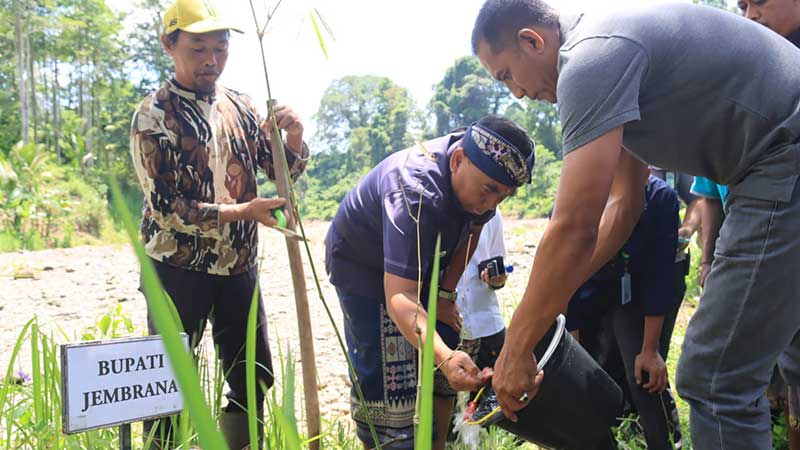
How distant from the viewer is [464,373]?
150cm

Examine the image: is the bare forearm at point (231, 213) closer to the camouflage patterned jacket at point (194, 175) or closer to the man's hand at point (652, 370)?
the camouflage patterned jacket at point (194, 175)

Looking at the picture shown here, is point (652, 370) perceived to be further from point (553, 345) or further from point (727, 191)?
point (553, 345)

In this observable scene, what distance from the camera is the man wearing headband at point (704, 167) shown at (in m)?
1.33

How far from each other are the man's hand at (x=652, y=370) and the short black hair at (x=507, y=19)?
128 cm

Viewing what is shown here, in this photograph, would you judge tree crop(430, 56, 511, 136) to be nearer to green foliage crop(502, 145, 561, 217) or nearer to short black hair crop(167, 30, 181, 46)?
green foliage crop(502, 145, 561, 217)

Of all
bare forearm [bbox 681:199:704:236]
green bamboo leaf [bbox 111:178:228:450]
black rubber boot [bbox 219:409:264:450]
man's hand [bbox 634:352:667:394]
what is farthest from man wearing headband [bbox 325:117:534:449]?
bare forearm [bbox 681:199:704:236]

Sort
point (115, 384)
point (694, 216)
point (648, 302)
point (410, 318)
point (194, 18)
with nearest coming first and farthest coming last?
point (115, 384) < point (410, 318) < point (194, 18) < point (648, 302) < point (694, 216)

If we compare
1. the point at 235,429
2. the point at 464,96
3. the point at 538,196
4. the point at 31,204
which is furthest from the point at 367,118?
the point at 235,429

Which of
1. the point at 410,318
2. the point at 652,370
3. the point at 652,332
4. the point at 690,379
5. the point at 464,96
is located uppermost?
the point at 464,96

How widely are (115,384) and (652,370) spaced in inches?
70.7

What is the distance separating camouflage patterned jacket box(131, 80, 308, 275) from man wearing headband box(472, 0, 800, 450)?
1.00 meters

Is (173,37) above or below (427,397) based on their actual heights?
above

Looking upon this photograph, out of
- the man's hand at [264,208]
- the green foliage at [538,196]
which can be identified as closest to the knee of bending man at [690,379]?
the man's hand at [264,208]

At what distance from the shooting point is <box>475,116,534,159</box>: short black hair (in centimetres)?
177
